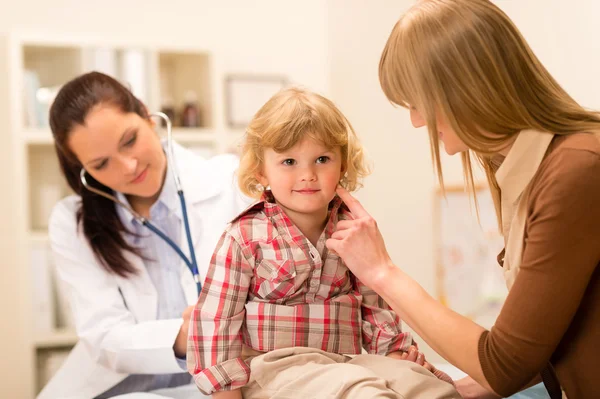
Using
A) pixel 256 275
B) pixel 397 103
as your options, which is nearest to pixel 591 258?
pixel 397 103

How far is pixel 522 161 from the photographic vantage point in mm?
Result: 1045

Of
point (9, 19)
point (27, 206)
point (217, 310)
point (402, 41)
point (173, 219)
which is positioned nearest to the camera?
point (402, 41)

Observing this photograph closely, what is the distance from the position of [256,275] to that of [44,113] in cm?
216

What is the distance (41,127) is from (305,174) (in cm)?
216

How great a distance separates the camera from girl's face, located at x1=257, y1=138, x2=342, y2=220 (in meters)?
1.22

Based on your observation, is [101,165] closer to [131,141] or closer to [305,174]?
[131,141]

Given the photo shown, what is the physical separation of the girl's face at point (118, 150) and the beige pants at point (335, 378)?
31.5 inches

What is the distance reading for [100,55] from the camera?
3.07 metres

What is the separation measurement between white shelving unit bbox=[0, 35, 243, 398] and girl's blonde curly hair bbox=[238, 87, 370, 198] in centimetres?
193

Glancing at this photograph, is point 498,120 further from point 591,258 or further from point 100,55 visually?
point 100,55

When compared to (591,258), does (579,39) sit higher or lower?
higher

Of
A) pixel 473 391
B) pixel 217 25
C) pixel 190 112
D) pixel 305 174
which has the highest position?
pixel 217 25

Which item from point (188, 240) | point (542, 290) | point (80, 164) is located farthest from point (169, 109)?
point (542, 290)

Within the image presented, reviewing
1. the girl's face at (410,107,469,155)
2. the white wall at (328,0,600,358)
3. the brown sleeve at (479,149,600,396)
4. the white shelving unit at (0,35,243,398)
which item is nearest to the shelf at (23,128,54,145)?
the white shelving unit at (0,35,243,398)
